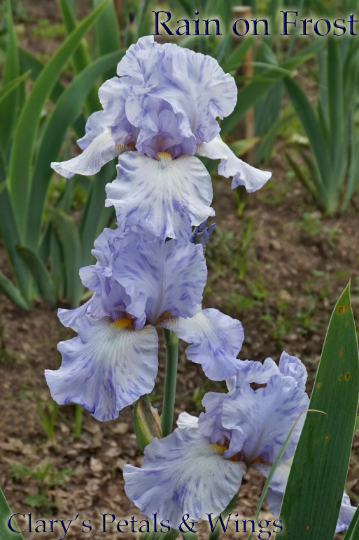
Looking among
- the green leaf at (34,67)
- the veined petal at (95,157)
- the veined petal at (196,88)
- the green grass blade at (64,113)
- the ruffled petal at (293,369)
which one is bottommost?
the ruffled petal at (293,369)

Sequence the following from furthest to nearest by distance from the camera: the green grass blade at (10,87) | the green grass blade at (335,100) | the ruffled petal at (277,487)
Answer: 1. the green grass blade at (335,100)
2. the green grass blade at (10,87)
3. the ruffled petal at (277,487)

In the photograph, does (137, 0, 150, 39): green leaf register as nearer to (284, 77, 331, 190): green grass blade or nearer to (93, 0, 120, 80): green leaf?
(93, 0, 120, 80): green leaf

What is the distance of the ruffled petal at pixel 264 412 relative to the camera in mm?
970

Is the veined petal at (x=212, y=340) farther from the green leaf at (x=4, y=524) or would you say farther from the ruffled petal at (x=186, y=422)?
the green leaf at (x=4, y=524)

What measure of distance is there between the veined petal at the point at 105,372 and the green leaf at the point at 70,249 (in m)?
1.35

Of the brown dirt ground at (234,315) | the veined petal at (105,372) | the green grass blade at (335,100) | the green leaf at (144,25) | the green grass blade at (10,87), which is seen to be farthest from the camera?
the green grass blade at (335,100)

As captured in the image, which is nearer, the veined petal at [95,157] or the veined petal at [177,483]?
the veined petal at [177,483]

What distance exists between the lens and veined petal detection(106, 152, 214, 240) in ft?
3.12

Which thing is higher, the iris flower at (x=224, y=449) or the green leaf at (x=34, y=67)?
the green leaf at (x=34, y=67)

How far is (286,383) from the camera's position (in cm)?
97

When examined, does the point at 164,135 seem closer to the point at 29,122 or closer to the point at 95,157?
the point at 95,157

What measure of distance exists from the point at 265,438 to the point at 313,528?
0.15m

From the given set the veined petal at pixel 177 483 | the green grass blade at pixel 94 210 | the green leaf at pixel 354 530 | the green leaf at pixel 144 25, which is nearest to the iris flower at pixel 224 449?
the veined petal at pixel 177 483

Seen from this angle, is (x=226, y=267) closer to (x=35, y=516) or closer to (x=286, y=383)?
(x=35, y=516)
